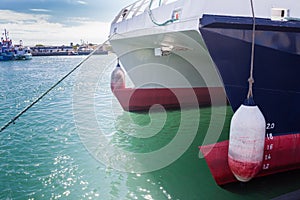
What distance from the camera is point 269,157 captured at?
14.5 ft

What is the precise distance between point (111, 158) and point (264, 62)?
3.39 metres

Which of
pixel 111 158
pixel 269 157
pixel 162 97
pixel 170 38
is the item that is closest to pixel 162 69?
pixel 162 97

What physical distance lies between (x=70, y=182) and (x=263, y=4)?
13.6ft

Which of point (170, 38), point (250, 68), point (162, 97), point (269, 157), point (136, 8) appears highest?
point (136, 8)

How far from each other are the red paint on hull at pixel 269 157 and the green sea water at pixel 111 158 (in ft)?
0.51

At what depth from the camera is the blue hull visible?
12.6ft

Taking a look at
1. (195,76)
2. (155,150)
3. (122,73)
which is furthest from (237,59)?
(122,73)

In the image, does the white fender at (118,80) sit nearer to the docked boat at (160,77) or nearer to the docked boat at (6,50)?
the docked boat at (160,77)

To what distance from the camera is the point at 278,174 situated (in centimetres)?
467

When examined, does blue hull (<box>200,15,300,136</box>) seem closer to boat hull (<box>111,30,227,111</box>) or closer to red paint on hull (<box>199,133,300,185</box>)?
red paint on hull (<box>199,133,300,185</box>)

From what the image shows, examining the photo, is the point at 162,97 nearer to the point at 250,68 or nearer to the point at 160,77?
the point at 160,77

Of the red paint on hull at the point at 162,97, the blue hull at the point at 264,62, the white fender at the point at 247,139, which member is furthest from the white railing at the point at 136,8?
the white fender at the point at 247,139

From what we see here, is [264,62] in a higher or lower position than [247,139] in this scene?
higher

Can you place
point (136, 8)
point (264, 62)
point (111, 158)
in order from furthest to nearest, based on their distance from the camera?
point (136, 8) → point (111, 158) → point (264, 62)
